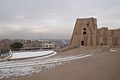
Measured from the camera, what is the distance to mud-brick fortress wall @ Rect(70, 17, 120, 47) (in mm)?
26609

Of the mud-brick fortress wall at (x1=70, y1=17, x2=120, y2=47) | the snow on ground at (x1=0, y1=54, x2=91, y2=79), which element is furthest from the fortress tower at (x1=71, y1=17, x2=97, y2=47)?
the snow on ground at (x1=0, y1=54, x2=91, y2=79)

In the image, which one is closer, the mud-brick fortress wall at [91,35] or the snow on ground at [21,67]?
the snow on ground at [21,67]

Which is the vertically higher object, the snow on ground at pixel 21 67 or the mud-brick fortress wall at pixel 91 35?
the mud-brick fortress wall at pixel 91 35

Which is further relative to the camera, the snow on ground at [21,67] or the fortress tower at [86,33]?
the fortress tower at [86,33]

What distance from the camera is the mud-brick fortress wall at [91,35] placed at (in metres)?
26.6

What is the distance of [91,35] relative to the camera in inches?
1046

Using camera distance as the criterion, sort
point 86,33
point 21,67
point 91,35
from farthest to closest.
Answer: point 86,33 < point 91,35 < point 21,67

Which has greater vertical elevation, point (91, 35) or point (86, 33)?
point (86, 33)

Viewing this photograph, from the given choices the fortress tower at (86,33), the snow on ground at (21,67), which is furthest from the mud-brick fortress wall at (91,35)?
the snow on ground at (21,67)

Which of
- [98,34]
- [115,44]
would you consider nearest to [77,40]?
[98,34]

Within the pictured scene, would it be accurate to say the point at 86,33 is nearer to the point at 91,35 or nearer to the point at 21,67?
the point at 91,35

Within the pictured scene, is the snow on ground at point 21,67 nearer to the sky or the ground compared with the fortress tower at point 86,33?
nearer to the ground

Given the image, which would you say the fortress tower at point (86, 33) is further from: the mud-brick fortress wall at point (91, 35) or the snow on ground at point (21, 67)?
the snow on ground at point (21, 67)

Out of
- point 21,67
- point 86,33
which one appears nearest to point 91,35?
point 86,33
